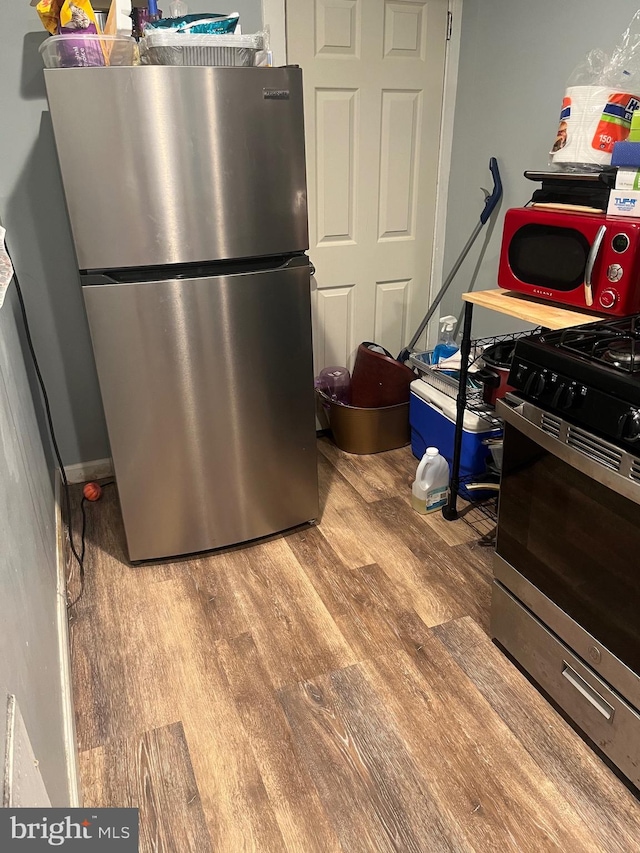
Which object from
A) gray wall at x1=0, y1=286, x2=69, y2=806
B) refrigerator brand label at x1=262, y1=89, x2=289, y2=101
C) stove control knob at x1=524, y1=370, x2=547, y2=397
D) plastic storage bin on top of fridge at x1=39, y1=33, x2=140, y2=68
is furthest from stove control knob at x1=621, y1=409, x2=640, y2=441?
plastic storage bin on top of fridge at x1=39, y1=33, x2=140, y2=68

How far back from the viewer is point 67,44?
1.58 m

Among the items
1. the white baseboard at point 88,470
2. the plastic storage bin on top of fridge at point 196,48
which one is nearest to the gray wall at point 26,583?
the white baseboard at point 88,470

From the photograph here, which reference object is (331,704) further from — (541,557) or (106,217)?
(106,217)

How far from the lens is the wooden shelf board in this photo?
5.19 feet

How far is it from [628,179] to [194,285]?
1162 mm

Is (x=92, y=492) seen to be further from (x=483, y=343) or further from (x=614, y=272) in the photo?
(x=614, y=272)

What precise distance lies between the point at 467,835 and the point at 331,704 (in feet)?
1.41

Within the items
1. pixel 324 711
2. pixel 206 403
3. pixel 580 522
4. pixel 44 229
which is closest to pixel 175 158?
pixel 206 403

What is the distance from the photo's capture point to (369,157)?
2617mm

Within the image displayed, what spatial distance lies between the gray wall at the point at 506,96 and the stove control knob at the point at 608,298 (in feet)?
3.05

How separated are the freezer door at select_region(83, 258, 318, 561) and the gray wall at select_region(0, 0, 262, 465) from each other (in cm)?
62

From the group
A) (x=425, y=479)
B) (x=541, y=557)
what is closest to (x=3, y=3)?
(x=425, y=479)

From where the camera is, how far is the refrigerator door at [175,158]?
1574 mm

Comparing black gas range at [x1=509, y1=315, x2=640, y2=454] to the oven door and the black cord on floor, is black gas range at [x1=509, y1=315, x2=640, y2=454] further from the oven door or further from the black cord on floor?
the black cord on floor
